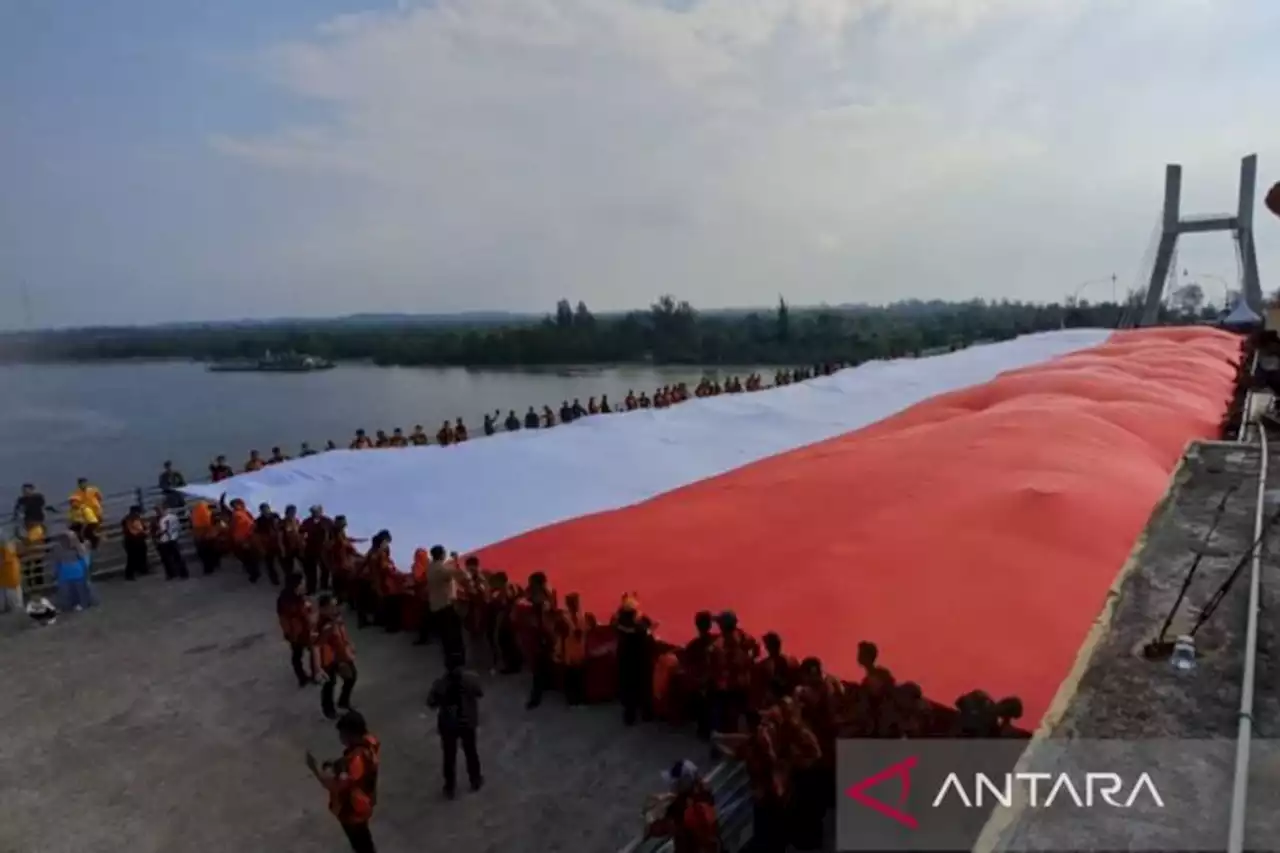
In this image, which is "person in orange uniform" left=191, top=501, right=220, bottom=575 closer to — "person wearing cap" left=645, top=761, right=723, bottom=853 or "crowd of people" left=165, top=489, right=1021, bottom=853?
"crowd of people" left=165, top=489, right=1021, bottom=853

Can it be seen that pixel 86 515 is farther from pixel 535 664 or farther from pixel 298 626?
pixel 535 664

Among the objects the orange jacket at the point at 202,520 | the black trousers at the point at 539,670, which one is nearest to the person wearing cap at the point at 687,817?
the black trousers at the point at 539,670

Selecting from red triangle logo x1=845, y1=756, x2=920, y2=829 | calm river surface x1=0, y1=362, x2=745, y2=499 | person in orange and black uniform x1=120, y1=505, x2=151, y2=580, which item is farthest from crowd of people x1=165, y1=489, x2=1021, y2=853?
calm river surface x1=0, y1=362, x2=745, y2=499

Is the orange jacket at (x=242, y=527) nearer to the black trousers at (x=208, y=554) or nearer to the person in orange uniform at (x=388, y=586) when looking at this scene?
the black trousers at (x=208, y=554)

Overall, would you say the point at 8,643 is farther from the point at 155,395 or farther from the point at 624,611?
the point at 155,395

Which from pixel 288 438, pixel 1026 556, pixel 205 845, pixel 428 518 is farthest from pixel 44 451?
pixel 1026 556

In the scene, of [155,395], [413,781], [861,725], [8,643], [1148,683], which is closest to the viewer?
[1148,683]

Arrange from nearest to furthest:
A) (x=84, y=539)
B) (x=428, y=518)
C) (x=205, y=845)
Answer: (x=205, y=845), (x=428, y=518), (x=84, y=539)
